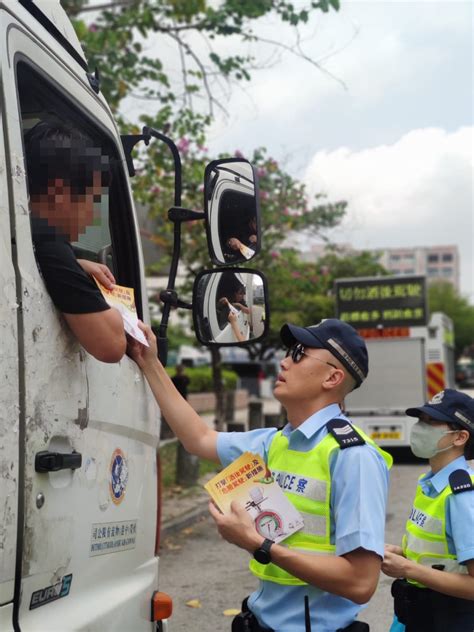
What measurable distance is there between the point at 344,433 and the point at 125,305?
716mm

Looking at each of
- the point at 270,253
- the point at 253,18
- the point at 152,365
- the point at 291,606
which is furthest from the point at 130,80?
the point at 291,606

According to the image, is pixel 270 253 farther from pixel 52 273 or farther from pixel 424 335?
pixel 52 273

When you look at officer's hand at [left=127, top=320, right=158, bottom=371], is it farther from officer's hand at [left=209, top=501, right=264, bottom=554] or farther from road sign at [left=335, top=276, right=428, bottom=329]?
road sign at [left=335, top=276, right=428, bottom=329]

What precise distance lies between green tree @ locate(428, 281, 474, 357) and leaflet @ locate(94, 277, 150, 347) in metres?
61.1

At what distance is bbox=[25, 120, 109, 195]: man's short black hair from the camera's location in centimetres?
197

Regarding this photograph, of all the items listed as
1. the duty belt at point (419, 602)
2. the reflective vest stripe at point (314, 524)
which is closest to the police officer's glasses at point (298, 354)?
the reflective vest stripe at point (314, 524)

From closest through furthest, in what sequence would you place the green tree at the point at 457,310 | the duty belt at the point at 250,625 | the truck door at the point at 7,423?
the truck door at the point at 7,423
the duty belt at the point at 250,625
the green tree at the point at 457,310

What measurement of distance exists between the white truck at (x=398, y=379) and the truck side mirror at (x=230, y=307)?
35.7 ft

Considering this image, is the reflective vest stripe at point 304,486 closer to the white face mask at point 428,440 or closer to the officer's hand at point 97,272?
the officer's hand at point 97,272

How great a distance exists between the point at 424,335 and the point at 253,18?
7319 millimetres

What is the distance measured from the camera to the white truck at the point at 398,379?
13.3 meters

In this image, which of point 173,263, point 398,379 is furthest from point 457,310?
point 173,263

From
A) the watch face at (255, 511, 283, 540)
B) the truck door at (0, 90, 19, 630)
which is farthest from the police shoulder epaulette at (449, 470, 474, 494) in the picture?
the truck door at (0, 90, 19, 630)

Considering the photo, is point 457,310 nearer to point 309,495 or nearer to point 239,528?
point 309,495
